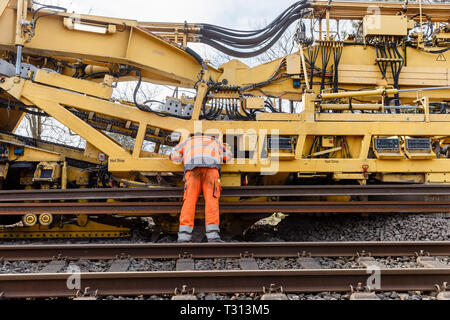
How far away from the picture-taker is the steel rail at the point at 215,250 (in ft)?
12.6

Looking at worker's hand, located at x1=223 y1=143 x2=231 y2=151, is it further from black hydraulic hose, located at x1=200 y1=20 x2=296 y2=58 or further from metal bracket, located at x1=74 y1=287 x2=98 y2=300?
metal bracket, located at x1=74 y1=287 x2=98 y2=300

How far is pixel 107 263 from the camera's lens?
12.2ft

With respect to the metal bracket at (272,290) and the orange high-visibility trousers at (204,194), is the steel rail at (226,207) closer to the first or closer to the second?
the orange high-visibility trousers at (204,194)

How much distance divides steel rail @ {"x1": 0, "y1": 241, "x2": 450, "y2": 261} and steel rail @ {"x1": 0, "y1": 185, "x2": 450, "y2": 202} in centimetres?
100

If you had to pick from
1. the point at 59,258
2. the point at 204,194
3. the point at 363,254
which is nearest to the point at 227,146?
the point at 204,194

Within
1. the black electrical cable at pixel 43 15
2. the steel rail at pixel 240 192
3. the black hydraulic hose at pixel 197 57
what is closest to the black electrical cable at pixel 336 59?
the steel rail at pixel 240 192

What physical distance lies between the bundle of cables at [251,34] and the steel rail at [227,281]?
4.12m

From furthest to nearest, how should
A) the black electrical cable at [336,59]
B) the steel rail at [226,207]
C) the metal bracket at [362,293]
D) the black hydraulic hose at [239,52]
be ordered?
the black hydraulic hose at [239,52] < the black electrical cable at [336,59] < the steel rail at [226,207] < the metal bracket at [362,293]

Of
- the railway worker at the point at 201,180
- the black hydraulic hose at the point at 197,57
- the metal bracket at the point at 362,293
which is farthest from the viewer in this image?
the black hydraulic hose at the point at 197,57

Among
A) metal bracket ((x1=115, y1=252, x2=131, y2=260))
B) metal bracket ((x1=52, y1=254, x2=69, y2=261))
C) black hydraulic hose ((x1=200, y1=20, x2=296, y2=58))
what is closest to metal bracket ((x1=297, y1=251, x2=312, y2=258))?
metal bracket ((x1=115, y1=252, x2=131, y2=260))

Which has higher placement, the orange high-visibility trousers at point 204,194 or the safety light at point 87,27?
the safety light at point 87,27

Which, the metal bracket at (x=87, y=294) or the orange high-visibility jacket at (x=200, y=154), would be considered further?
the orange high-visibility jacket at (x=200, y=154)

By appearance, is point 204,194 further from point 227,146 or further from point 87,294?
point 87,294
